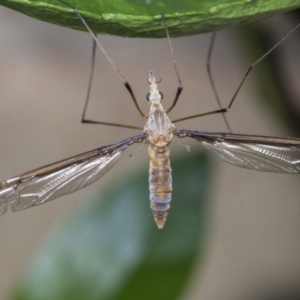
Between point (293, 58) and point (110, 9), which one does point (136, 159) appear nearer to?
point (293, 58)

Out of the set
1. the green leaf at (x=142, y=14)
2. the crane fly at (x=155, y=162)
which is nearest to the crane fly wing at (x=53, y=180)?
the crane fly at (x=155, y=162)

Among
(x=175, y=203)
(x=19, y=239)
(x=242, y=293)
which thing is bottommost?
(x=242, y=293)

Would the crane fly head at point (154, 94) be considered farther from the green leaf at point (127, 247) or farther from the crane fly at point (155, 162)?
the green leaf at point (127, 247)

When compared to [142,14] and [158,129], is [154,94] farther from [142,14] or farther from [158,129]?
[142,14]

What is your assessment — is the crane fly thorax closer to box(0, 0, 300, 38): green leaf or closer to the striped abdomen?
the striped abdomen

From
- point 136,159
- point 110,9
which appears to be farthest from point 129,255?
point 136,159

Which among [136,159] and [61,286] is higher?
[136,159]

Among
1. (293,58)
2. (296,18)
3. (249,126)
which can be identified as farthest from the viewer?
(249,126)
